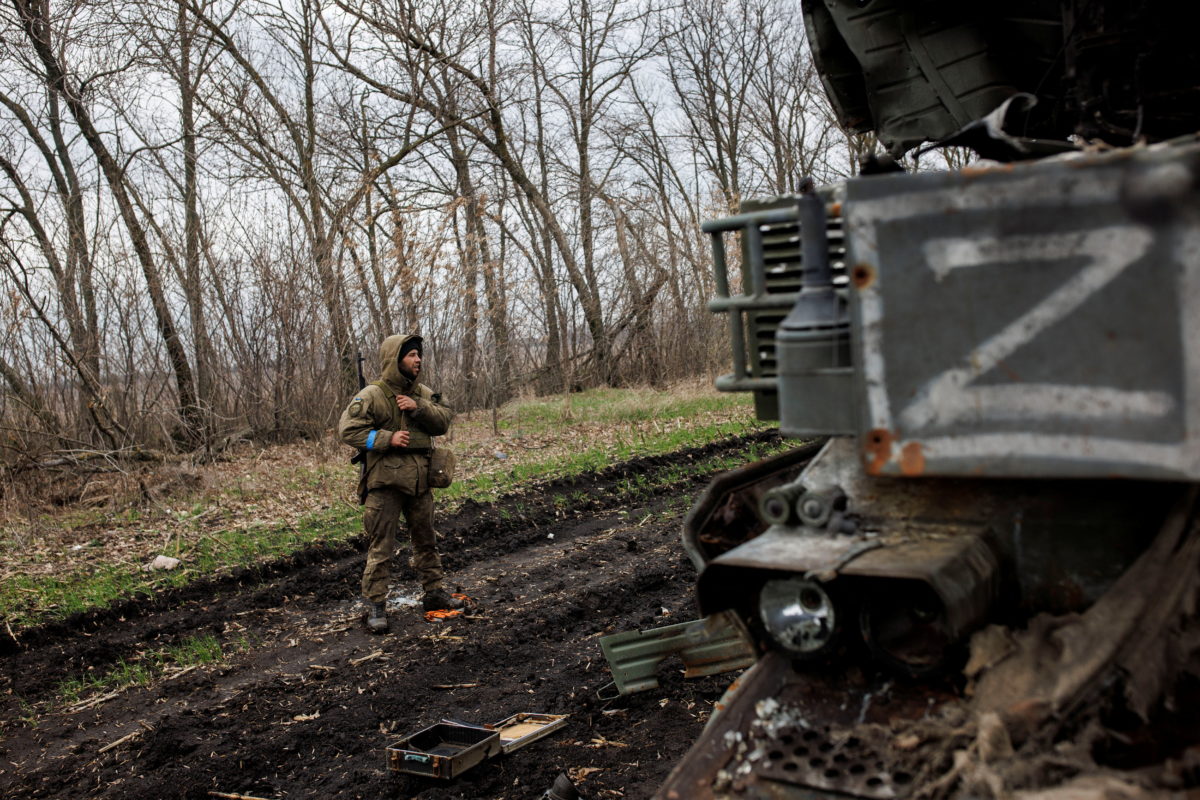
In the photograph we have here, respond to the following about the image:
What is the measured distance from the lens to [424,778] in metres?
4.54

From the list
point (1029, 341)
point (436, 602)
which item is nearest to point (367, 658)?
point (436, 602)

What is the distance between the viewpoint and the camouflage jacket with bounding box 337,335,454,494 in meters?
7.45

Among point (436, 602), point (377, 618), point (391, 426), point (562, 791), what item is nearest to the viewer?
point (562, 791)

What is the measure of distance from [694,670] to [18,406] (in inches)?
389

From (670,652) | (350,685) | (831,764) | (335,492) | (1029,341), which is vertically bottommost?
(350,685)

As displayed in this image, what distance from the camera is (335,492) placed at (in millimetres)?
11922

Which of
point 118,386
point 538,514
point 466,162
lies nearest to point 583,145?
point 466,162

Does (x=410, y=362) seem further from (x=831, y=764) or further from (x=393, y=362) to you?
(x=831, y=764)

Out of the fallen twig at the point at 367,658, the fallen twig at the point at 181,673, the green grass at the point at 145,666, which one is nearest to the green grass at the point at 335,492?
the green grass at the point at 145,666

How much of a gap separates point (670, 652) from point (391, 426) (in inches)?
152

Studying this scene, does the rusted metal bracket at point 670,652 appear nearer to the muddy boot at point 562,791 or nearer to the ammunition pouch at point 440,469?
the muddy boot at point 562,791

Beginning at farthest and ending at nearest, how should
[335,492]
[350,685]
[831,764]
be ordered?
[335,492] < [350,685] < [831,764]

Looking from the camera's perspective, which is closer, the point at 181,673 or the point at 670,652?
the point at 670,652

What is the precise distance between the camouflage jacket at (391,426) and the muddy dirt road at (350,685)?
1.01m
